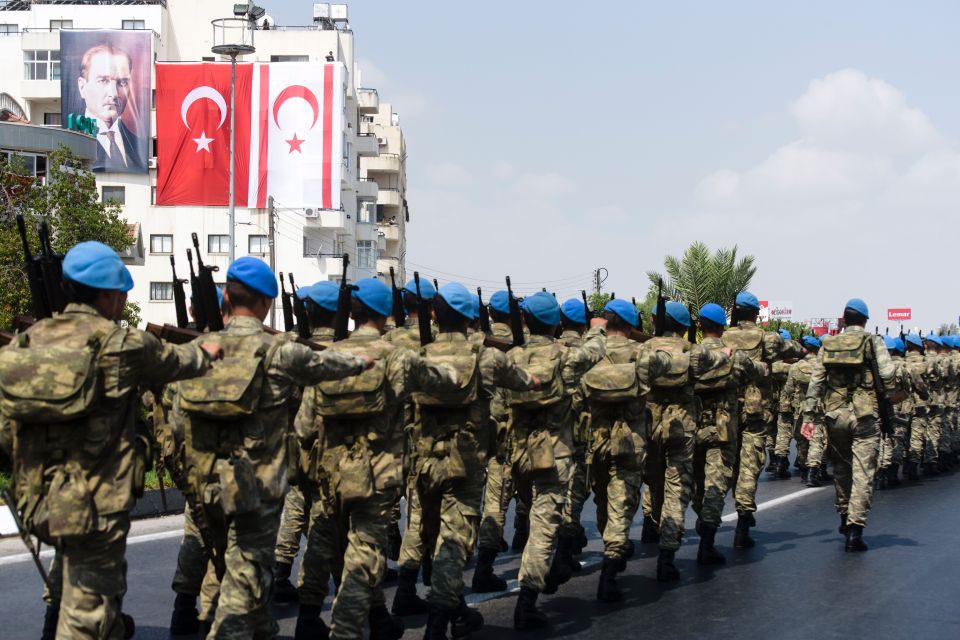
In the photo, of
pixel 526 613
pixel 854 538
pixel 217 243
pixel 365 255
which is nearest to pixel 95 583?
pixel 526 613

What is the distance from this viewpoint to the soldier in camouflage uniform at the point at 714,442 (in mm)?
10789

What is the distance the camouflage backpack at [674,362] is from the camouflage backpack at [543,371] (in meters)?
1.58

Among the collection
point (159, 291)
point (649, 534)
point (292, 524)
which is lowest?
point (649, 534)

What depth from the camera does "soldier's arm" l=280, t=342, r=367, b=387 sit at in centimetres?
644

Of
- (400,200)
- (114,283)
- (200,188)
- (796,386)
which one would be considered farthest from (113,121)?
(114,283)

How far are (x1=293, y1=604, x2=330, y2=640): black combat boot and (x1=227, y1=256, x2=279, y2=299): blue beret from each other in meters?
1.96

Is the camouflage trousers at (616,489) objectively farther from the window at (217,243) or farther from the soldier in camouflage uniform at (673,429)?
the window at (217,243)

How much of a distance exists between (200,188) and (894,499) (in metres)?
50.1

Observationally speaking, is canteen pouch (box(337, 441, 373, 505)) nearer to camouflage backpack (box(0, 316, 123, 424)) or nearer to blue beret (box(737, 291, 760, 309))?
camouflage backpack (box(0, 316, 123, 424))

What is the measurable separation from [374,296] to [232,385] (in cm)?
154

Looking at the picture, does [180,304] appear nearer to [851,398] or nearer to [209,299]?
[209,299]

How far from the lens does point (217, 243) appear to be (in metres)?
63.1

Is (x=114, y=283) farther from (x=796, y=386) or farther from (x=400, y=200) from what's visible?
(x=400, y=200)

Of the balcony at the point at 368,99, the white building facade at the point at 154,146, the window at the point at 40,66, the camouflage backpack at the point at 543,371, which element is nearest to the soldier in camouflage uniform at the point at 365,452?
the camouflage backpack at the point at 543,371
